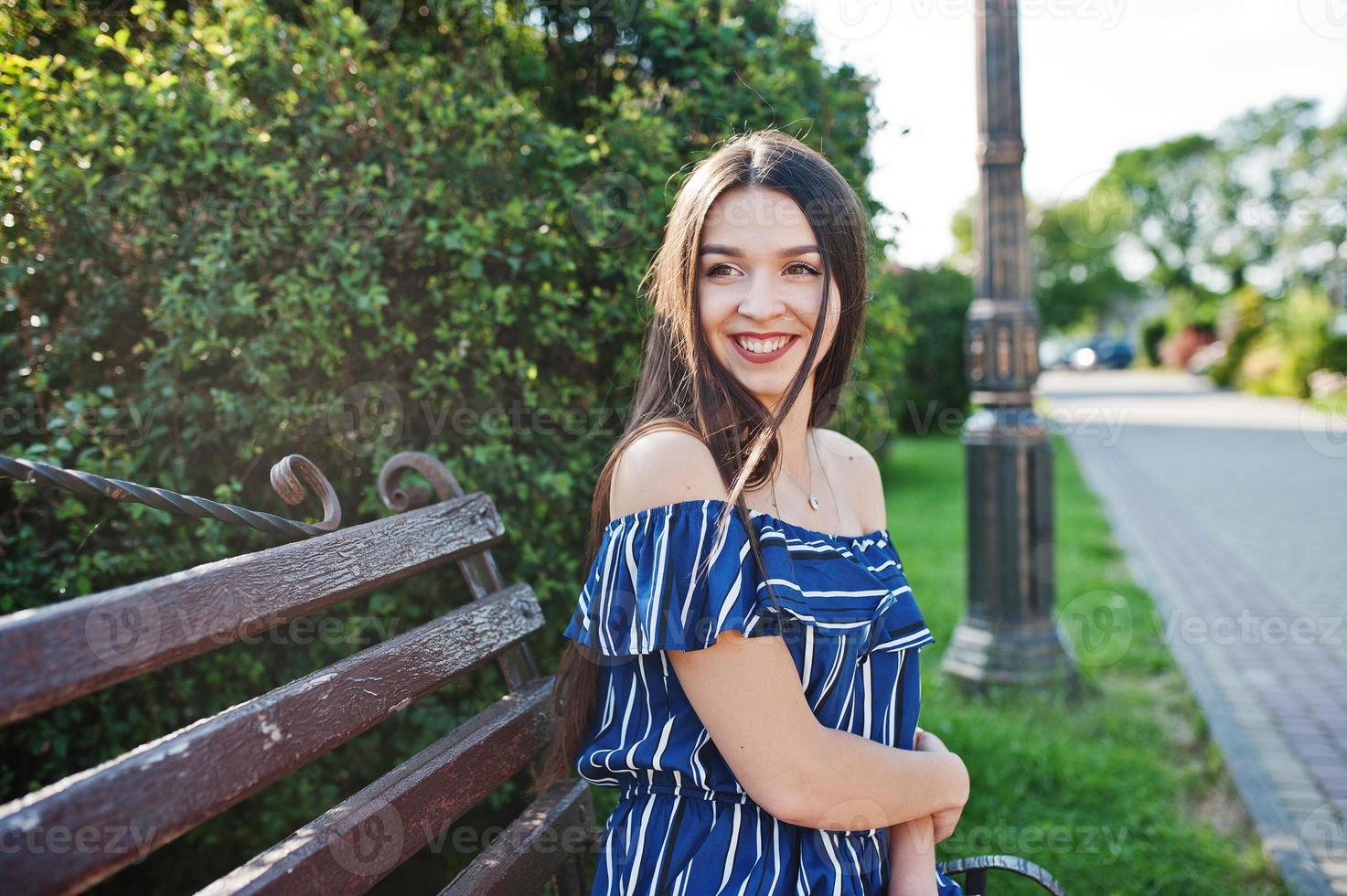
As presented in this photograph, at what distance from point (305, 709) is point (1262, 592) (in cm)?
693

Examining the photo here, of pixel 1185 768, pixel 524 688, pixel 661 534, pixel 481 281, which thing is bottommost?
pixel 1185 768

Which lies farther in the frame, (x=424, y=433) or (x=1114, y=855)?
(x=1114, y=855)

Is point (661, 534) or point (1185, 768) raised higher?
point (661, 534)

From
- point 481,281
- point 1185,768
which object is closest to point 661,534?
point 481,281

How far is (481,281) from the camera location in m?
2.35

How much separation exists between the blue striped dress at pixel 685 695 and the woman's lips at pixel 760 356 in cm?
28

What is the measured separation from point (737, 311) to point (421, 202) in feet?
3.46

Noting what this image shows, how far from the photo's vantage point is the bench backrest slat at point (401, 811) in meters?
1.17

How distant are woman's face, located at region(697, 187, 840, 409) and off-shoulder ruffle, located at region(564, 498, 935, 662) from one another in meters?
0.29

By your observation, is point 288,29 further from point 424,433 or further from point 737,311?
point 737,311

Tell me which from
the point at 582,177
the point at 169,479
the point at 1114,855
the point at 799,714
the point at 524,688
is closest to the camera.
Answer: the point at 799,714
